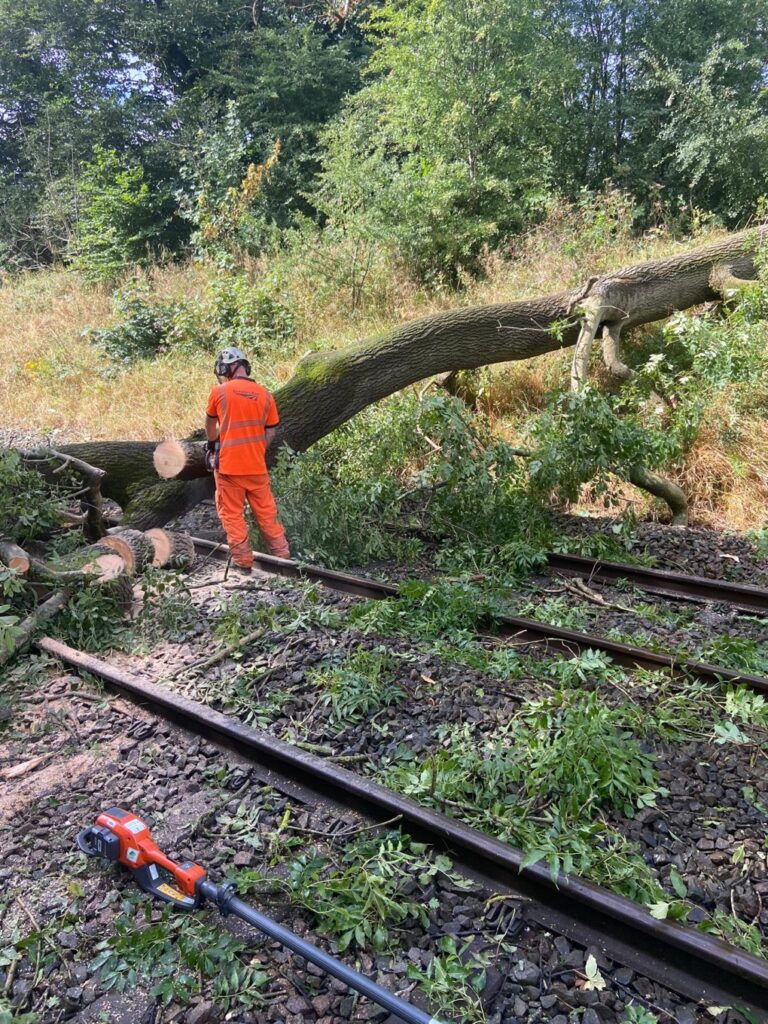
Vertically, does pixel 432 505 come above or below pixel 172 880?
below

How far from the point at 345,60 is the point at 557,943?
2399 centimetres

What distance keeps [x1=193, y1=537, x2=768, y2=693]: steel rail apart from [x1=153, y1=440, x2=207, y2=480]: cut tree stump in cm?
119

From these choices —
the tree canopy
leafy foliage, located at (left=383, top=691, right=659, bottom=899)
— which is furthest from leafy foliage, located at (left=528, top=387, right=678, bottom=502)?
the tree canopy

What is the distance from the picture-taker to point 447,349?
8312mm

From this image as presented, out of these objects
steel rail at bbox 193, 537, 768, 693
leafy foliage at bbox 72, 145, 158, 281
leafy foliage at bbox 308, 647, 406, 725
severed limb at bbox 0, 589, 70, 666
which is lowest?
steel rail at bbox 193, 537, 768, 693

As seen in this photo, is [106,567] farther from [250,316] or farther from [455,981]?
[250,316]

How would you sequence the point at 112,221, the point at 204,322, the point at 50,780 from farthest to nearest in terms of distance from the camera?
1. the point at 112,221
2. the point at 204,322
3. the point at 50,780

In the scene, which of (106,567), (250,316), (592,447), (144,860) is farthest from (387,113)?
(144,860)

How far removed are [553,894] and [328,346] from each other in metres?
10.5

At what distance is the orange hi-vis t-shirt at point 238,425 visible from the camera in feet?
20.8

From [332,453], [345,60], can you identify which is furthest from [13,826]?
[345,60]

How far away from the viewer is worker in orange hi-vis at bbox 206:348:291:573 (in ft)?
20.8

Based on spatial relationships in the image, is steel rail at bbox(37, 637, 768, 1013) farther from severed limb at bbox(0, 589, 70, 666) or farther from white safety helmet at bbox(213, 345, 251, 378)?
white safety helmet at bbox(213, 345, 251, 378)

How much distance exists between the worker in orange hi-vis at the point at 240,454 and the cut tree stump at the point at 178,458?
192 mm
